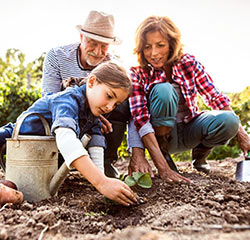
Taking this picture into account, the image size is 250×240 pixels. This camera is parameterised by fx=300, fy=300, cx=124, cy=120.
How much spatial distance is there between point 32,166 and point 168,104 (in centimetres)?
117

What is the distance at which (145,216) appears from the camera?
5.36 feet

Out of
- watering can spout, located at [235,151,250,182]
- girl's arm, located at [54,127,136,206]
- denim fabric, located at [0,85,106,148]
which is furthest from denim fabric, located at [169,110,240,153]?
girl's arm, located at [54,127,136,206]

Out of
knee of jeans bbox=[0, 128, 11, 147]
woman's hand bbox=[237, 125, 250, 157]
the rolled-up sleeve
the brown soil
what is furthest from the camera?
woman's hand bbox=[237, 125, 250, 157]

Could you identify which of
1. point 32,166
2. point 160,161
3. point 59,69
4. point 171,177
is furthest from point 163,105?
point 32,166

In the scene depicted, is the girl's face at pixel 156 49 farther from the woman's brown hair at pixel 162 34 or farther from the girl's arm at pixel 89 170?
the girl's arm at pixel 89 170

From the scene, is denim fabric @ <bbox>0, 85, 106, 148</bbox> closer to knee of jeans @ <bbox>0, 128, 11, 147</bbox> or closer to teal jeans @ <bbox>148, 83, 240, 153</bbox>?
knee of jeans @ <bbox>0, 128, 11, 147</bbox>

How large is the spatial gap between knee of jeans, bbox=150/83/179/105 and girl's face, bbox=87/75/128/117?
1.66 ft

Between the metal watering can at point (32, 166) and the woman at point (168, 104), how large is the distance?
0.77 meters

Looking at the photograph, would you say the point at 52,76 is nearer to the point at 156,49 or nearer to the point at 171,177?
the point at 156,49

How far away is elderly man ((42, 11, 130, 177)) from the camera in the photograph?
8.39 feet

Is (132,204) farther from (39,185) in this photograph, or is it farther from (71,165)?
(39,185)

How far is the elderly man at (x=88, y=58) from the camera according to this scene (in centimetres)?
256

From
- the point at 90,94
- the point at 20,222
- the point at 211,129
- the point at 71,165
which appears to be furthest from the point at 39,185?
the point at 211,129

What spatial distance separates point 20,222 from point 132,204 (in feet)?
2.16
